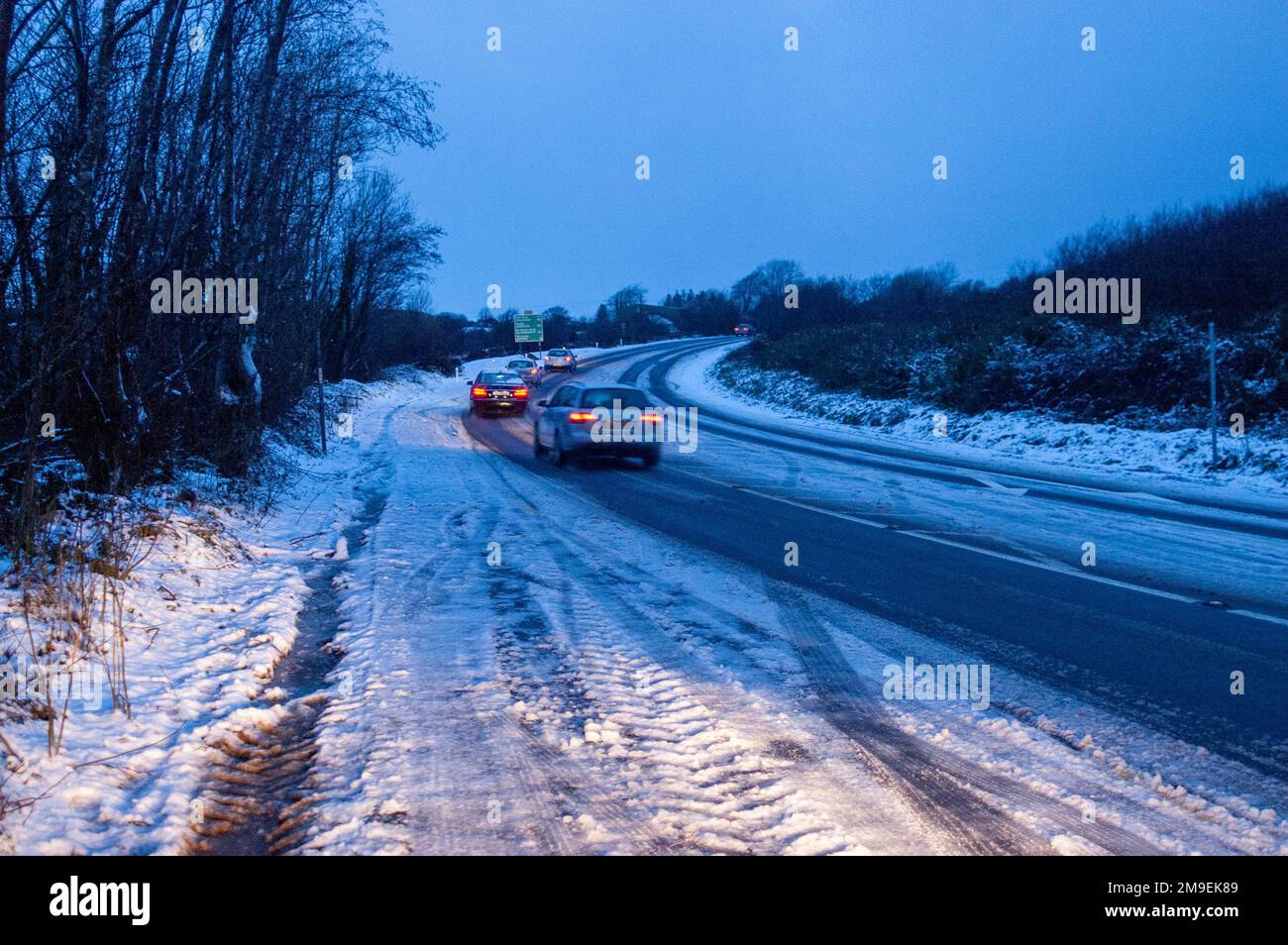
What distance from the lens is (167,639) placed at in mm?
6309

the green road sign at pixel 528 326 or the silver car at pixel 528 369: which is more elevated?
the green road sign at pixel 528 326

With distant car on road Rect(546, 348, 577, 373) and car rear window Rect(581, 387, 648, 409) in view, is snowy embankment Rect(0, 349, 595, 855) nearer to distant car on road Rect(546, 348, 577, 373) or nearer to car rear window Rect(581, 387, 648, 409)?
car rear window Rect(581, 387, 648, 409)

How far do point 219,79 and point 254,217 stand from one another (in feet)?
6.17

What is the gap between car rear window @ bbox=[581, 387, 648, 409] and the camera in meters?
17.4

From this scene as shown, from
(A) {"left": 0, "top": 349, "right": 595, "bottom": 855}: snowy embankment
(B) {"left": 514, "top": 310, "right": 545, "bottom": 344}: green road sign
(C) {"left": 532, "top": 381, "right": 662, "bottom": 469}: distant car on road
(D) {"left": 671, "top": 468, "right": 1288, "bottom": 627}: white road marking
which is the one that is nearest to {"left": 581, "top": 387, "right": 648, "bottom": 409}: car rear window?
A: (C) {"left": 532, "top": 381, "right": 662, "bottom": 469}: distant car on road

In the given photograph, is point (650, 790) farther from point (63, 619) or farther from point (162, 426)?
point (162, 426)

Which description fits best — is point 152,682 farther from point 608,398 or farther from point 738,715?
point 608,398

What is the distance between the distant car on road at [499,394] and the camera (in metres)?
32.4

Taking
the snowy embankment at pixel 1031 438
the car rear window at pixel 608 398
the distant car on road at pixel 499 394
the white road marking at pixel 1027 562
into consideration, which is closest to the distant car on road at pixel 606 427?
the car rear window at pixel 608 398

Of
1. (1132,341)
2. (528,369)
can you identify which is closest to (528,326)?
(528,369)

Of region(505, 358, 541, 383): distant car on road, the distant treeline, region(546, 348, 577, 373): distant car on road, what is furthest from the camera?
region(546, 348, 577, 373): distant car on road

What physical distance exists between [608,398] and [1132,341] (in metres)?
16.4

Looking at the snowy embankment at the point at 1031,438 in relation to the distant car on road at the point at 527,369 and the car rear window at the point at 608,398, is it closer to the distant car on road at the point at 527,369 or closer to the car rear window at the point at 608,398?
the car rear window at the point at 608,398

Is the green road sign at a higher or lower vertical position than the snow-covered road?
higher
